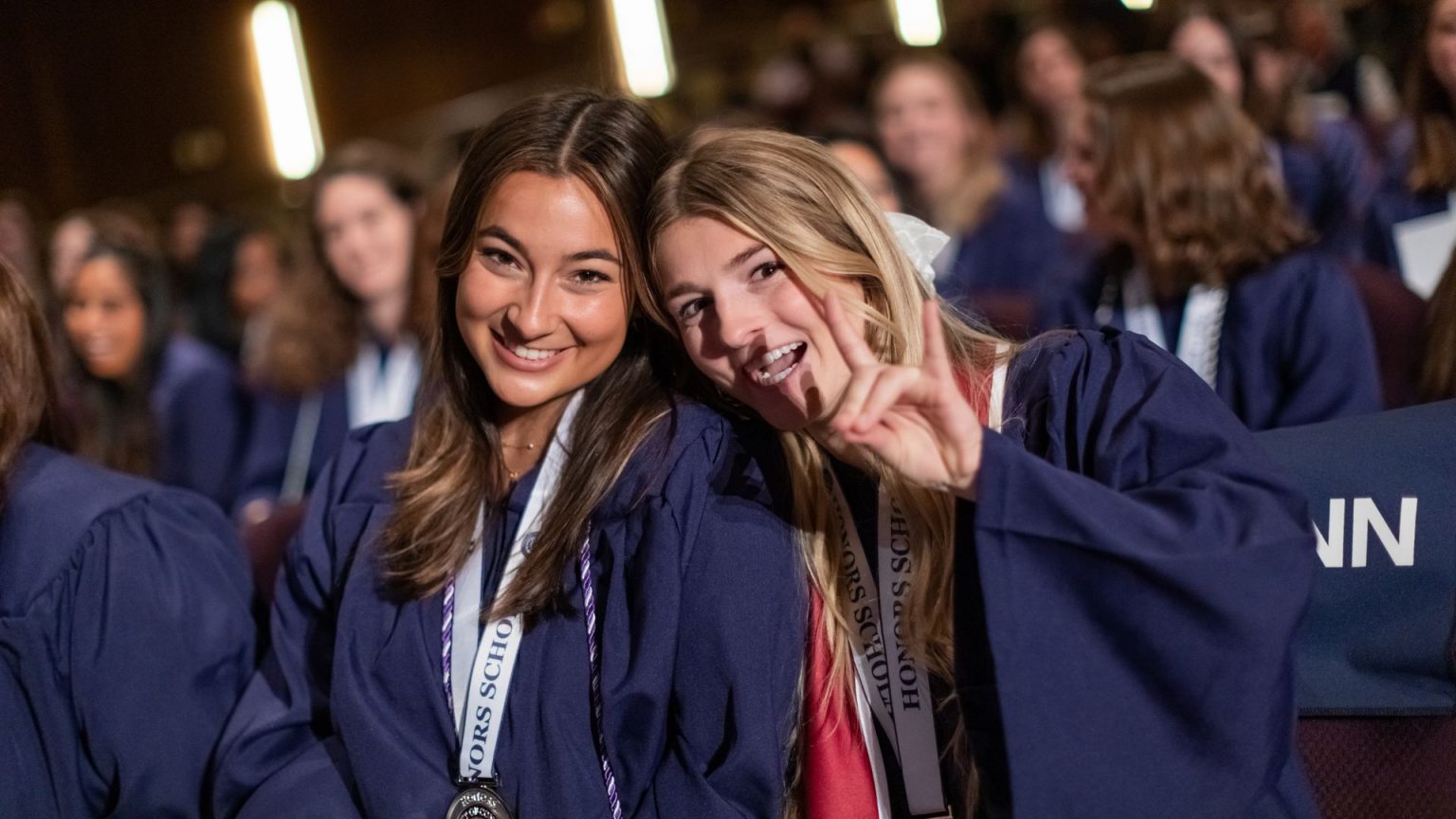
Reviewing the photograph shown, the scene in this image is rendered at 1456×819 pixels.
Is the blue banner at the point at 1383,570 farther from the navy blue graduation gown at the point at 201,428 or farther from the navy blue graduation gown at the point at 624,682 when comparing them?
the navy blue graduation gown at the point at 201,428

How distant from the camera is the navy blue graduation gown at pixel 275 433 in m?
4.60

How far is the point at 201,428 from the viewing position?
16.2ft

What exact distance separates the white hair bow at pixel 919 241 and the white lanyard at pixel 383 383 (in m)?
2.46

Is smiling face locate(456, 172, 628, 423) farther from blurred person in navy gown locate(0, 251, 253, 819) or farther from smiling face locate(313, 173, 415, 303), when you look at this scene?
smiling face locate(313, 173, 415, 303)

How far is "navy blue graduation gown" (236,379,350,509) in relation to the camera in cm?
460

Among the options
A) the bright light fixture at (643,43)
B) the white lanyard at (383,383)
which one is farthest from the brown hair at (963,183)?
the bright light fixture at (643,43)

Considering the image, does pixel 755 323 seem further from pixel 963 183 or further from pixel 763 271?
pixel 963 183

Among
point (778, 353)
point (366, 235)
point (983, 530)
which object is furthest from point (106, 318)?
point (983, 530)

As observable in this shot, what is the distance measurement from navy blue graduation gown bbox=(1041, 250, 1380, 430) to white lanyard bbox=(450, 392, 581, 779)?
1362 millimetres

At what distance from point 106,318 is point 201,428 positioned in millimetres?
584

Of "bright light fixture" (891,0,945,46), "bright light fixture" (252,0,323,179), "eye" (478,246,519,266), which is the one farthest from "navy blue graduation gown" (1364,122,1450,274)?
"bright light fixture" (252,0,323,179)

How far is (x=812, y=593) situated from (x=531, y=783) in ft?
1.68

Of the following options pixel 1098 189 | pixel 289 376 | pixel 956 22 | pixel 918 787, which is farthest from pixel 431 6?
pixel 918 787

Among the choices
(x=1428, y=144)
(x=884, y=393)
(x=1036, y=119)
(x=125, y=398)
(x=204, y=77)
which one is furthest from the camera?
(x=204, y=77)
